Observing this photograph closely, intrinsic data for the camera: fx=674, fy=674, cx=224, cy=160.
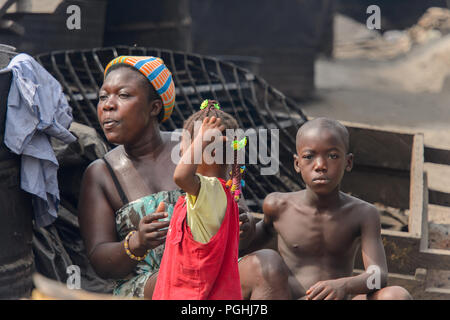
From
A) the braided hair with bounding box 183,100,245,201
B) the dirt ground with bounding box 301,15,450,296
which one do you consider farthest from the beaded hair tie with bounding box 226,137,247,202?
the dirt ground with bounding box 301,15,450,296

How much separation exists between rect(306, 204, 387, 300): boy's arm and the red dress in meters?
0.32

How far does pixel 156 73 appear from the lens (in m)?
3.08

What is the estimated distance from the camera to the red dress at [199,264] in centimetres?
240

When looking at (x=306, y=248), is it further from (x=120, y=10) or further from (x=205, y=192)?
(x=120, y=10)

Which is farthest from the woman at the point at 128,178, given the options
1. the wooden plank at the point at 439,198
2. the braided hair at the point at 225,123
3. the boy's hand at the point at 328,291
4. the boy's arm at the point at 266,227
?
the wooden plank at the point at 439,198

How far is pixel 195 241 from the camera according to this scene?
7.82 feet

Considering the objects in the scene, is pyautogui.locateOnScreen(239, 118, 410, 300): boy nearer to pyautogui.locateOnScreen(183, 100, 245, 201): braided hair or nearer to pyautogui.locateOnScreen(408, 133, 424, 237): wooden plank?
pyautogui.locateOnScreen(183, 100, 245, 201): braided hair

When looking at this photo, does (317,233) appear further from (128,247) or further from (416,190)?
(416,190)

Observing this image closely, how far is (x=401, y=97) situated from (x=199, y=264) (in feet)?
36.5

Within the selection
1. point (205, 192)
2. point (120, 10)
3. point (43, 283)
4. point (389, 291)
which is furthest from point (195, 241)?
point (120, 10)

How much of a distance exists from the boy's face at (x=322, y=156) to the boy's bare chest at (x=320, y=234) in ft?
0.61

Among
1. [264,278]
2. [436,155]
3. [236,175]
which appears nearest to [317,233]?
[264,278]

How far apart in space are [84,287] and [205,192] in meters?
1.61

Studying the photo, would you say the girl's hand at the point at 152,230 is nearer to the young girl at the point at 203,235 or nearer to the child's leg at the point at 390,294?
the young girl at the point at 203,235
